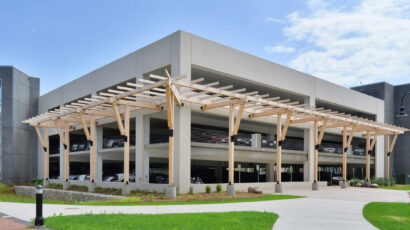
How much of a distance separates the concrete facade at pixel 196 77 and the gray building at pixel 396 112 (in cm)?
1891

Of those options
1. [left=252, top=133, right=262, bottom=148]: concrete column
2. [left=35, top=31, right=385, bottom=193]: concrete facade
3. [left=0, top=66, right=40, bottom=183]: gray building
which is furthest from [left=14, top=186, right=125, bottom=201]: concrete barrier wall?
[left=252, top=133, right=262, bottom=148]: concrete column

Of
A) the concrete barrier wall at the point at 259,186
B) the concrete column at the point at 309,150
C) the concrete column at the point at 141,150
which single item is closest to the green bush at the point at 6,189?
the concrete column at the point at 141,150

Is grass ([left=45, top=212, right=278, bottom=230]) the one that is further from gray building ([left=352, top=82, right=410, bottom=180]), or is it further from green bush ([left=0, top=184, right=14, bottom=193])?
gray building ([left=352, top=82, right=410, bottom=180])

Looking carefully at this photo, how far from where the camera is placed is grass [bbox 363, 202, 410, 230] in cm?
1129

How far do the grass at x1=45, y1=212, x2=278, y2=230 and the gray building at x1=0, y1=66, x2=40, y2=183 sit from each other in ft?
121

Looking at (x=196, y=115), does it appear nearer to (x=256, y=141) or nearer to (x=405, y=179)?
(x=256, y=141)

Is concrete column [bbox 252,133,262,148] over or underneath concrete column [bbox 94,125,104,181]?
over

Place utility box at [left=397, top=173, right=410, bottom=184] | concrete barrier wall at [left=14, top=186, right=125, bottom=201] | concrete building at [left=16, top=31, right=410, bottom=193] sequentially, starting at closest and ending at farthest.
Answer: concrete barrier wall at [left=14, top=186, right=125, bottom=201] → concrete building at [left=16, top=31, right=410, bottom=193] → utility box at [left=397, top=173, right=410, bottom=184]

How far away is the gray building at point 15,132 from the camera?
43031mm

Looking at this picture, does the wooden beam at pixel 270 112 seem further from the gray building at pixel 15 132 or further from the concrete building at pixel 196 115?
the gray building at pixel 15 132

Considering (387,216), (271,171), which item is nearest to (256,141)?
(271,171)

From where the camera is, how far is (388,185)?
3903 centimetres

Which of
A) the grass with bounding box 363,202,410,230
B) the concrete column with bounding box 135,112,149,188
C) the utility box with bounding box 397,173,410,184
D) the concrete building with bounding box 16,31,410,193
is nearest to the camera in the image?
the grass with bounding box 363,202,410,230

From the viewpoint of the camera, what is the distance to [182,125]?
80.7 ft
